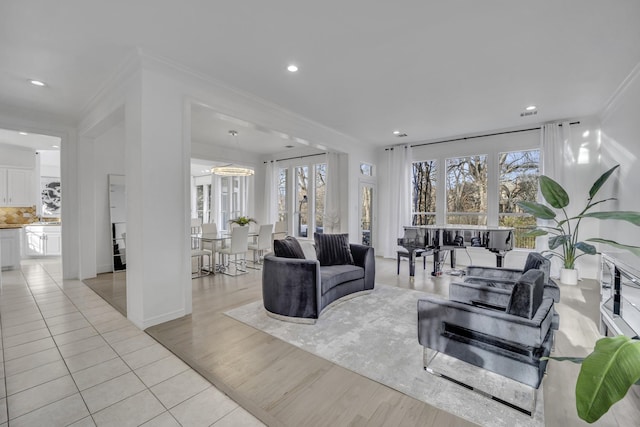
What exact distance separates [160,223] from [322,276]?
1953 millimetres

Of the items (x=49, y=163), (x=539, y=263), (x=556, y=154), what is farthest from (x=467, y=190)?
(x=49, y=163)

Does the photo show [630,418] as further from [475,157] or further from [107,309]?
[475,157]

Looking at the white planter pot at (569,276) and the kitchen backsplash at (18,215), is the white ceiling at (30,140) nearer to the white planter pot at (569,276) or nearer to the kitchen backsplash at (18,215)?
the kitchen backsplash at (18,215)

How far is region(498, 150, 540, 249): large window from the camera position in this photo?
5738mm

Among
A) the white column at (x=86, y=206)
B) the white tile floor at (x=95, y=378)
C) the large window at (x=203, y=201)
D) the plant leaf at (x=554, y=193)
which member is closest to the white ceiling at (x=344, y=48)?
the white column at (x=86, y=206)

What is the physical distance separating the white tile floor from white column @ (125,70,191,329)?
16.8 inches

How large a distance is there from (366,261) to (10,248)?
23.3ft

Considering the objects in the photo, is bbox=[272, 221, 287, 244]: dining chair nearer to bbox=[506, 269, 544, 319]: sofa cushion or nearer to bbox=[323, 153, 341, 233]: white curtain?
bbox=[323, 153, 341, 233]: white curtain

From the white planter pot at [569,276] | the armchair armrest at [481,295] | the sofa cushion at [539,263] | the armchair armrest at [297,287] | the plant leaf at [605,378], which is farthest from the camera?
the white planter pot at [569,276]

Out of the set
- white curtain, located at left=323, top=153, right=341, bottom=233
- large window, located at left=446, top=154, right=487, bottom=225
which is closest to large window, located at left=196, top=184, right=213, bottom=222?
white curtain, located at left=323, top=153, right=341, bottom=233

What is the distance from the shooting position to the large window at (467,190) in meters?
6.29

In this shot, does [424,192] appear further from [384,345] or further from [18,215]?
[18,215]

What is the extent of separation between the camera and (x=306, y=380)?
215 centimetres

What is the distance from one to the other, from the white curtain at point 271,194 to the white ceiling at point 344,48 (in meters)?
4.24
